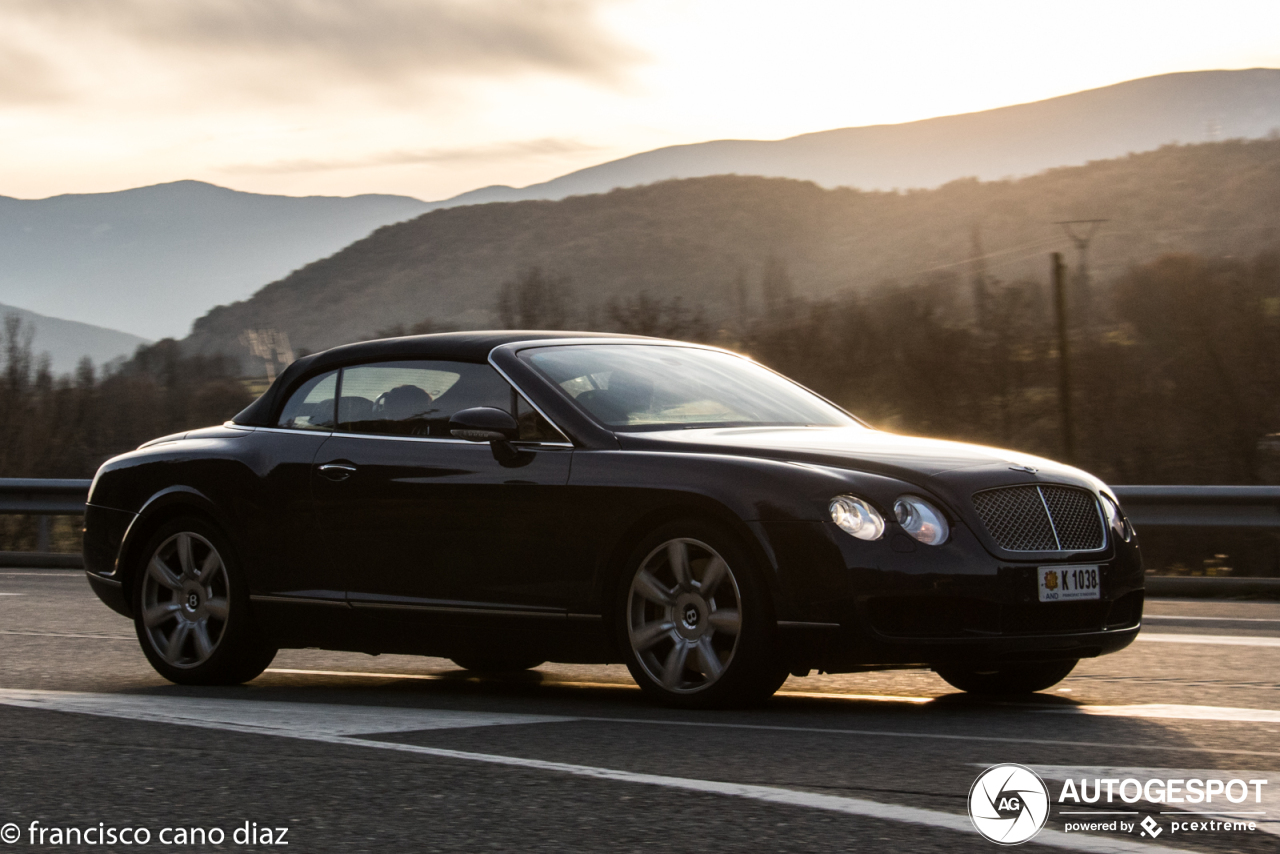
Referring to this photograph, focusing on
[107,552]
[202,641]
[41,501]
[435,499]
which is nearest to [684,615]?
[435,499]

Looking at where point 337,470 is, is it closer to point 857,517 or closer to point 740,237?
point 857,517

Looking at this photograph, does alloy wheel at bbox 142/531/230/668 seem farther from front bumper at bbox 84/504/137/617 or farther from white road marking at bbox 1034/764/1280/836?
white road marking at bbox 1034/764/1280/836

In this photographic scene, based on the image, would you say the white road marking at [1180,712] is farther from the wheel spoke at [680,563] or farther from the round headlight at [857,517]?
the wheel spoke at [680,563]

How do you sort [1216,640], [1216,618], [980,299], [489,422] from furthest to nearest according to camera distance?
[980,299], [1216,618], [1216,640], [489,422]

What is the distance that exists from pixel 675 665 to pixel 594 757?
1009mm

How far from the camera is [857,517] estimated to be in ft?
18.2

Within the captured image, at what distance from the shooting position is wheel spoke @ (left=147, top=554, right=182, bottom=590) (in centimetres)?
737

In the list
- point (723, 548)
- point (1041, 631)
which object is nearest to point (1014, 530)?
point (1041, 631)

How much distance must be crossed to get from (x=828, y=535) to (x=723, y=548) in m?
0.41

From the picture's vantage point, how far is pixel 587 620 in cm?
609

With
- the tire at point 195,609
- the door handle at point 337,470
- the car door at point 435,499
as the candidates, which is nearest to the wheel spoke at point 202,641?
the tire at point 195,609

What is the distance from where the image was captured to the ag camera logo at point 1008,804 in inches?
150

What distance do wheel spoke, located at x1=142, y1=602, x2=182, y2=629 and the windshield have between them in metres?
2.11

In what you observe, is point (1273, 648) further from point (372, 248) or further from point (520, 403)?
point (372, 248)
